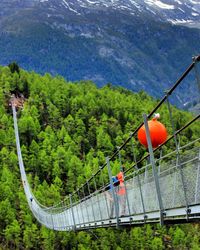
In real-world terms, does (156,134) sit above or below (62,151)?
below

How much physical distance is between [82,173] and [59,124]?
22.0m

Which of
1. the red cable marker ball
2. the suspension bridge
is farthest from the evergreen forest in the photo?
the red cable marker ball

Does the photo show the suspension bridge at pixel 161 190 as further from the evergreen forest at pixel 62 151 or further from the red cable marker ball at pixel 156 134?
the evergreen forest at pixel 62 151

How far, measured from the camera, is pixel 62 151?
76.6 meters

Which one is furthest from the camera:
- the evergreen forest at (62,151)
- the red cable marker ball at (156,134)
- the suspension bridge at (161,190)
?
the evergreen forest at (62,151)

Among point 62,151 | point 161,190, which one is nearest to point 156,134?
point 161,190

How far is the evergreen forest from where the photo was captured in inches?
2425

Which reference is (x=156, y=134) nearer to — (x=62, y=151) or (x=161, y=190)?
(x=161, y=190)

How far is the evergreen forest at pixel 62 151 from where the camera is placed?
61594mm

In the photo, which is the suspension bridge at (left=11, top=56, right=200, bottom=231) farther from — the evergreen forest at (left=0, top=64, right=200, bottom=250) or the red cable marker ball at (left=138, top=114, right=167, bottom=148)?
the evergreen forest at (left=0, top=64, right=200, bottom=250)

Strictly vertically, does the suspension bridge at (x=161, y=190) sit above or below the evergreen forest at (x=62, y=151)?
below

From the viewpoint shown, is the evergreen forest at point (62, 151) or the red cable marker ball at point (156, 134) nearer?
the red cable marker ball at point (156, 134)

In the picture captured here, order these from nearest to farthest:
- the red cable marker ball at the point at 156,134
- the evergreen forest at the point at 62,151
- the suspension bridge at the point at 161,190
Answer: the suspension bridge at the point at 161,190, the red cable marker ball at the point at 156,134, the evergreen forest at the point at 62,151

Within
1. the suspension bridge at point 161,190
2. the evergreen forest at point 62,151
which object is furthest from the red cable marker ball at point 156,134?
the evergreen forest at point 62,151
